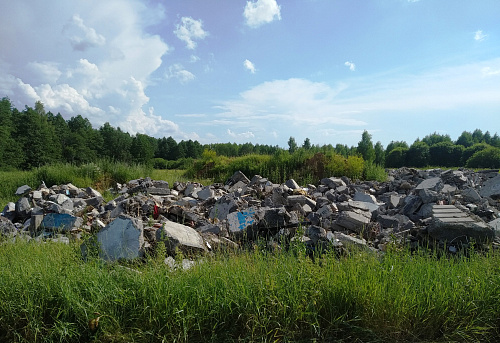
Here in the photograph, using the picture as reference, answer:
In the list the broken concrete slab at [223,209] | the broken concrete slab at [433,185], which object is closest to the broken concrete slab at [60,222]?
the broken concrete slab at [223,209]

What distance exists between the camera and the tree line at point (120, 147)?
952 inches

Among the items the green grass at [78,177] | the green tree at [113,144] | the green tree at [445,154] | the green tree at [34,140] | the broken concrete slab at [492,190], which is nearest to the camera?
the broken concrete slab at [492,190]

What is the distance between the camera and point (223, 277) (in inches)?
A: 90.4

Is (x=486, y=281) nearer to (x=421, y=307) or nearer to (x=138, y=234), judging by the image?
(x=421, y=307)

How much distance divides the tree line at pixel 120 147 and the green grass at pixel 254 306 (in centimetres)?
1247

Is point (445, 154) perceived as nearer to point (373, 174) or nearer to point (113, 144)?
point (373, 174)

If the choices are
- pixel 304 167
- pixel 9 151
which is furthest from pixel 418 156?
pixel 9 151

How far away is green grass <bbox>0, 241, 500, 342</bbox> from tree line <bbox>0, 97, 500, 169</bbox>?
40.9ft

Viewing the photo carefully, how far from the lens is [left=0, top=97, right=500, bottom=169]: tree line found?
79.3 ft

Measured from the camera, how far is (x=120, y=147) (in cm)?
3909

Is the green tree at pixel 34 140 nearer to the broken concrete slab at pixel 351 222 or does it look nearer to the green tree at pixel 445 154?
the broken concrete slab at pixel 351 222

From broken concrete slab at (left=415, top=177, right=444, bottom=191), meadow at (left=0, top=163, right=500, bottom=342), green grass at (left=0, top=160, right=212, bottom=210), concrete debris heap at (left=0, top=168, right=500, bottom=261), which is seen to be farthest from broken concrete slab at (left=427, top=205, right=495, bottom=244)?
green grass at (left=0, top=160, right=212, bottom=210)

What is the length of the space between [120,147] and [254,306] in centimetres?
4104

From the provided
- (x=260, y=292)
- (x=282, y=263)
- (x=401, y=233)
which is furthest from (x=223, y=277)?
(x=401, y=233)
